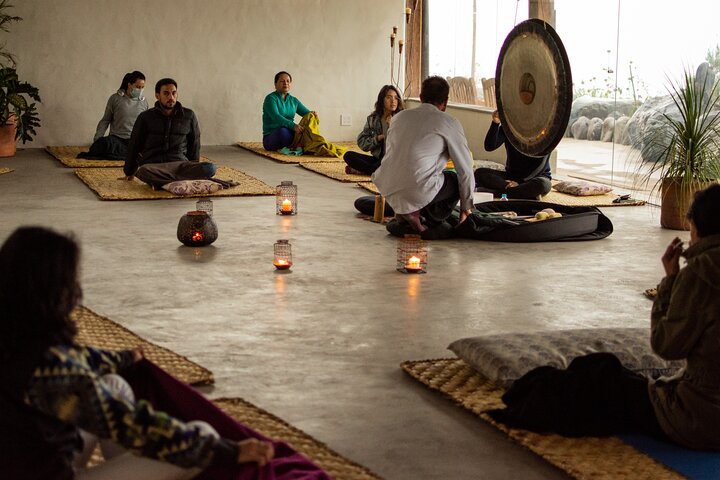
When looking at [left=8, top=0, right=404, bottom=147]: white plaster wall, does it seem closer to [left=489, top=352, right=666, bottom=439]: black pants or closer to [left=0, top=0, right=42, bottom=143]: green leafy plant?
[left=0, top=0, right=42, bottom=143]: green leafy plant

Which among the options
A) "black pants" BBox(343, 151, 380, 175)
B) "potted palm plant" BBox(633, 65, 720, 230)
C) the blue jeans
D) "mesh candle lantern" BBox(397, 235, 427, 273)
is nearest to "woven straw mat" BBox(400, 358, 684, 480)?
"mesh candle lantern" BBox(397, 235, 427, 273)

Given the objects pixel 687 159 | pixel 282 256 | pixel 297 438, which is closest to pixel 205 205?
pixel 282 256

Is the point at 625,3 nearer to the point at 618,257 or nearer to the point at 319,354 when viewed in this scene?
the point at 618,257

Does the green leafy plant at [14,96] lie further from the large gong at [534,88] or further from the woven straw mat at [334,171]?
the large gong at [534,88]

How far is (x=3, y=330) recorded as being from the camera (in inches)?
69.9

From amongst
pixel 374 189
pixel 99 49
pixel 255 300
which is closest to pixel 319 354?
pixel 255 300

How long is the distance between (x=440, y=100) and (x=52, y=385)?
406 centimetres

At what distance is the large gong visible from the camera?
5.01 metres

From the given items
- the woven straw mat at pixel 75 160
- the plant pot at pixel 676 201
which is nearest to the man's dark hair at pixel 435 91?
the plant pot at pixel 676 201

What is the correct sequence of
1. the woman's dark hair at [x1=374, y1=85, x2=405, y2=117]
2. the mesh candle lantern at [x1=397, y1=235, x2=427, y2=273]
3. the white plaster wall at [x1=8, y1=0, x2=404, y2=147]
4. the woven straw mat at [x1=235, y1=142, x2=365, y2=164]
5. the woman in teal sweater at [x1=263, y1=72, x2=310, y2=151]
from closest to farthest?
1. the mesh candle lantern at [x1=397, y1=235, x2=427, y2=273]
2. the woman's dark hair at [x1=374, y1=85, x2=405, y2=117]
3. the woven straw mat at [x1=235, y1=142, x2=365, y2=164]
4. the woman in teal sweater at [x1=263, y1=72, x2=310, y2=151]
5. the white plaster wall at [x1=8, y1=0, x2=404, y2=147]

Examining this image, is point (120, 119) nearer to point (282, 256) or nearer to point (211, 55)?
point (211, 55)

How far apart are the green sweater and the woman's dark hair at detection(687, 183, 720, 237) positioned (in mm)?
7502

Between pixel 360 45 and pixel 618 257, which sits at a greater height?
pixel 360 45

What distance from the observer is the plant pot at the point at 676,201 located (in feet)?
19.7
